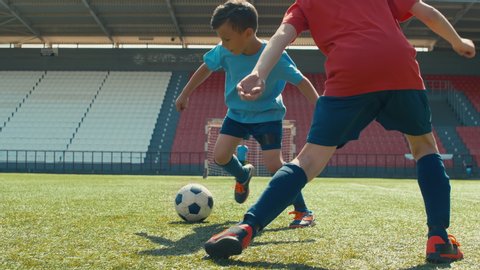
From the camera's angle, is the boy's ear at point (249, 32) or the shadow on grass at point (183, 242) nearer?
the shadow on grass at point (183, 242)

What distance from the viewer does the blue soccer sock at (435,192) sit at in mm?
2518

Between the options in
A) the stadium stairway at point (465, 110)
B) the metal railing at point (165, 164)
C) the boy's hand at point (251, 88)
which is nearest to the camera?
the boy's hand at point (251, 88)

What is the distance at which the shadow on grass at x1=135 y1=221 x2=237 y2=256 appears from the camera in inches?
100

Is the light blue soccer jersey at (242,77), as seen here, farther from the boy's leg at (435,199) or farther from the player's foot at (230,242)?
the player's foot at (230,242)

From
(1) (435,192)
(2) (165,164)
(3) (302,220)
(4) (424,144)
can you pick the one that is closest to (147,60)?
(2) (165,164)

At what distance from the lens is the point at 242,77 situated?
162 inches

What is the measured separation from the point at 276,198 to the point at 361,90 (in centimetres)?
63

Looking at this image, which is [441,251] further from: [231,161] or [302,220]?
[231,161]

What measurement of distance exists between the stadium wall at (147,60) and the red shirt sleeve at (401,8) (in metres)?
24.5

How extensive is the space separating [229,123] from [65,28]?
76.8 ft

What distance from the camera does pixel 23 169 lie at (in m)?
20.8

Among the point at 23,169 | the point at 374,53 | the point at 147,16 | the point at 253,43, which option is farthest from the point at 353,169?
the point at 374,53

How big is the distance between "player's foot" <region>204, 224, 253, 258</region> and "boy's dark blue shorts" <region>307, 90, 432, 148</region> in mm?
540

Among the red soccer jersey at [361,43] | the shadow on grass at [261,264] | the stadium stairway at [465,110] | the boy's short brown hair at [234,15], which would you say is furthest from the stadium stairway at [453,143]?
the shadow on grass at [261,264]
